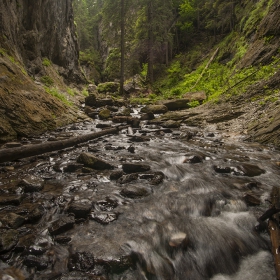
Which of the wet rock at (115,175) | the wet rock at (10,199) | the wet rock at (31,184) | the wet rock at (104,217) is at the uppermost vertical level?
the wet rock at (115,175)

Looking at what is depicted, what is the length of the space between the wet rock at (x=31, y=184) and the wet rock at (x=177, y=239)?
2.52m

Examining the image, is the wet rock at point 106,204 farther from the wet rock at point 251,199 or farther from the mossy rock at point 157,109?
the mossy rock at point 157,109

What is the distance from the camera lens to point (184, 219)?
3.33 metres

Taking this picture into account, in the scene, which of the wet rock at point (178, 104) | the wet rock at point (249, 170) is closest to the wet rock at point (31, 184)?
the wet rock at point (249, 170)

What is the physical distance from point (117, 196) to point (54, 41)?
2157 centimetres

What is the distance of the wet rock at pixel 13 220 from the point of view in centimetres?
279

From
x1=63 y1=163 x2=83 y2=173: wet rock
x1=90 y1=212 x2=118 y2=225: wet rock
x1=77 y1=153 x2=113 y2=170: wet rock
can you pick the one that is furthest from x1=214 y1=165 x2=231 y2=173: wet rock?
x1=63 y1=163 x2=83 y2=173: wet rock

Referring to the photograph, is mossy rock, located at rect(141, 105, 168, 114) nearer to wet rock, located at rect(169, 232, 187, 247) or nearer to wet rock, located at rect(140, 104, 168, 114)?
wet rock, located at rect(140, 104, 168, 114)

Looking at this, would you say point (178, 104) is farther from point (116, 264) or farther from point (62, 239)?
point (116, 264)

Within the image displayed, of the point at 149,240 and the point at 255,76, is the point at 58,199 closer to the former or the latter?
the point at 149,240

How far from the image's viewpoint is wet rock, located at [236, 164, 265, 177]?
4737mm

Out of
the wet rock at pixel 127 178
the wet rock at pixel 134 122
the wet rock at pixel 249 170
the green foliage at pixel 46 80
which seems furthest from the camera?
the green foliage at pixel 46 80

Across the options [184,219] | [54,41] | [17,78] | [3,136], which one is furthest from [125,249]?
[54,41]

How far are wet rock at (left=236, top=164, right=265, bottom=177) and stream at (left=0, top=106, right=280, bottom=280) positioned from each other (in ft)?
0.07
